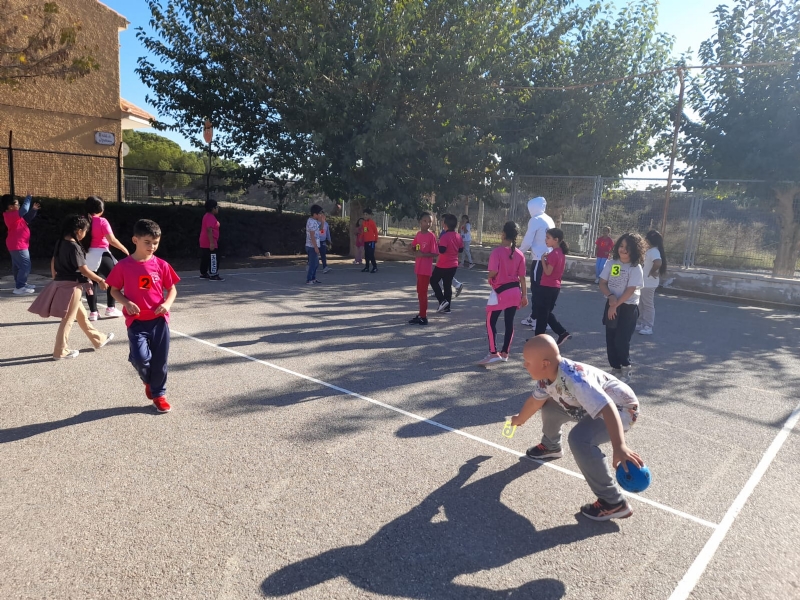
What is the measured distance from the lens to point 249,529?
3.22 m

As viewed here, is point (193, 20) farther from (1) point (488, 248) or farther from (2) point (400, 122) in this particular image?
(1) point (488, 248)

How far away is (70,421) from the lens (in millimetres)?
4617

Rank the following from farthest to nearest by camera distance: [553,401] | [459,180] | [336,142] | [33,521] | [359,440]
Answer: [459,180] < [336,142] < [359,440] < [553,401] < [33,521]

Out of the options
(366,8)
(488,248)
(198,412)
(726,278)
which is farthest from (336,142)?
(198,412)

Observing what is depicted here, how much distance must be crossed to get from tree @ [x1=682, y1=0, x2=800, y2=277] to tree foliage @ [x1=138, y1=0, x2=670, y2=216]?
3926 mm

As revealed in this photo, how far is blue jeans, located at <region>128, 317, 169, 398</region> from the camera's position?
4703 millimetres

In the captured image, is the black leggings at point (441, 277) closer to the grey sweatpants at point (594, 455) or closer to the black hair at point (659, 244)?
the black hair at point (659, 244)

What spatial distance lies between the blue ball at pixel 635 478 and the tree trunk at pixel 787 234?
1360 cm

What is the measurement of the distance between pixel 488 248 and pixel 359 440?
15.2 meters

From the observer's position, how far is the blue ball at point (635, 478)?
3084 millimetres

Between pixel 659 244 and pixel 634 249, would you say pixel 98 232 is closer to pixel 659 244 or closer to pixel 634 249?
pixel 634 249

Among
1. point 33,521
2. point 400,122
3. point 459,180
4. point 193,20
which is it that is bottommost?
point 33,521

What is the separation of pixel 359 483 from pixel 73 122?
1656cm

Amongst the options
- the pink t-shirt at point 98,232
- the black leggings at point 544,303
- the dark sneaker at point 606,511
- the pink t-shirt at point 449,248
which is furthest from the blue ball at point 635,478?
the pink t-shirt at point 98,232
